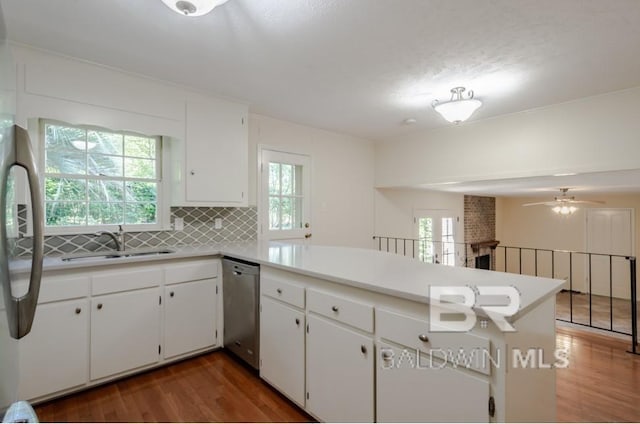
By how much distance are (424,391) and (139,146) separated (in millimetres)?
3053

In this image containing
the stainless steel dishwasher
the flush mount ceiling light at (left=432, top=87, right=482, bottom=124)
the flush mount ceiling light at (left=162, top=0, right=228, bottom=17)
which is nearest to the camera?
the flush mount ceiling light at (left=162, top=0, right=228, bottom=17)

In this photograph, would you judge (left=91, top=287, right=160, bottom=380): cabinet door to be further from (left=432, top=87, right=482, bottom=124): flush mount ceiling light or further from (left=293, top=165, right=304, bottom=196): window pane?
(left=432, top=87, right=482, bottom=124): flush mount ceiling light

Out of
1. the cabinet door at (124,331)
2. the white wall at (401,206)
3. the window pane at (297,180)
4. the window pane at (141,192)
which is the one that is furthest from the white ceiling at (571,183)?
the cabinet door at (124,331)

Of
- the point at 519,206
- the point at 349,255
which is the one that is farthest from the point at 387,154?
the point at 519,206

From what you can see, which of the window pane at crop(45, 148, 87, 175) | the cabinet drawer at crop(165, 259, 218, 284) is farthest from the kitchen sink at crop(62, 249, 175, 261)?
the window pane at crop(45, 148, 87, 175)

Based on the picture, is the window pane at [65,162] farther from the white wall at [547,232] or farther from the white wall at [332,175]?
the white wall at [547,232]

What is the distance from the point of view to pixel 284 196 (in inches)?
158

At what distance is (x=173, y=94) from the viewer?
2811 mm

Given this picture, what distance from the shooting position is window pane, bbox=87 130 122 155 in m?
2.64

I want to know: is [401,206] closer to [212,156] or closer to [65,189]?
[212,156]

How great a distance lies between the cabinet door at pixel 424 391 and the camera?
119 centimetres

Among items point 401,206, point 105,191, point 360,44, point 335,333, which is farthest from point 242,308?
point 401,206

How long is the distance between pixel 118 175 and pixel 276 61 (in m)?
1.77

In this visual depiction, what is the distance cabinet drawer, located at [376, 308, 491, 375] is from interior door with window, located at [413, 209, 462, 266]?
441 cm
